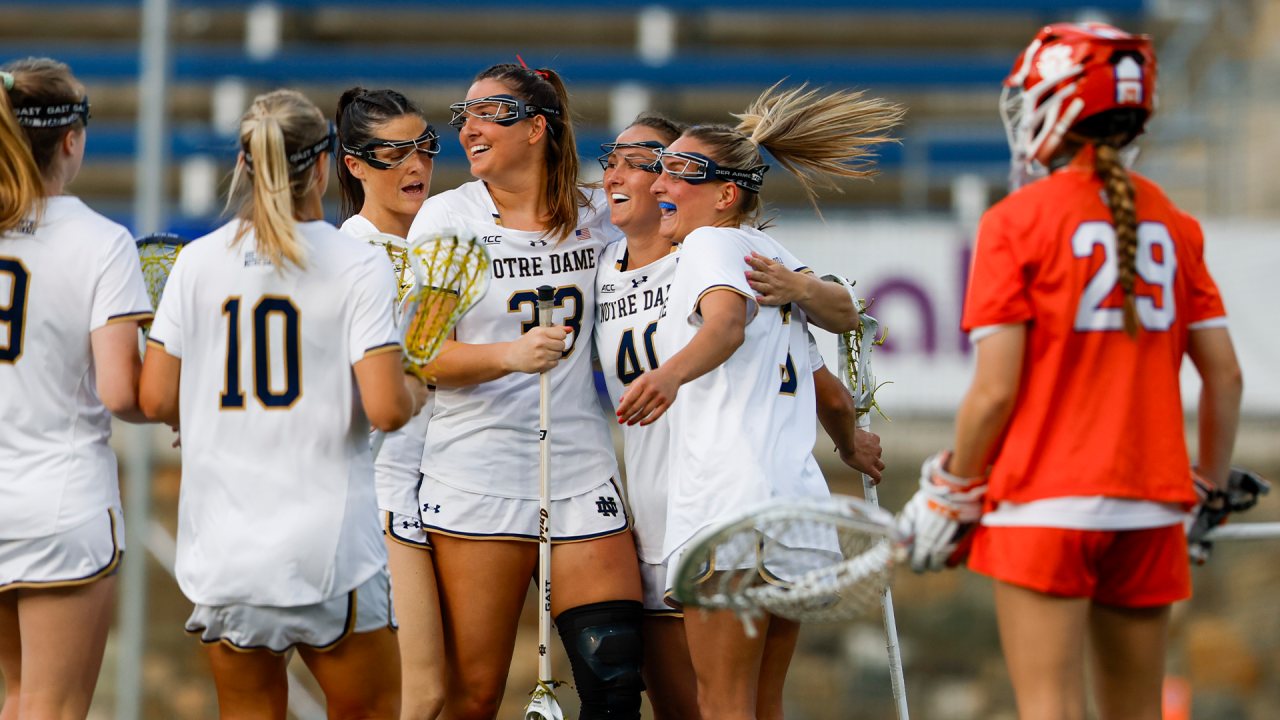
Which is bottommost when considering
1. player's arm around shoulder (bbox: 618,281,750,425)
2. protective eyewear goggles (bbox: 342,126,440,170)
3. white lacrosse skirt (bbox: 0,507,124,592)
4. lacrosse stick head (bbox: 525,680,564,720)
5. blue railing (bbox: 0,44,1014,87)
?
lacrosse stick head (bbox: 525,680,564,720)

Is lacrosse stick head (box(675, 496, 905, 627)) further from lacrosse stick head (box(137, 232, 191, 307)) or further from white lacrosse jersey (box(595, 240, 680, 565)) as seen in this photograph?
lacrosse stick head (box(137, 232, 191, 307))

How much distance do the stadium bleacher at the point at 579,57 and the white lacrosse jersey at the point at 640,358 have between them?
7.62 metres

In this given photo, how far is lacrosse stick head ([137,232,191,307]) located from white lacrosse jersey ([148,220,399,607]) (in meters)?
0.88

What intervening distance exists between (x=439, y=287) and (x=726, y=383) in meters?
0.83

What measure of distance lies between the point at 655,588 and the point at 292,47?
428 inches

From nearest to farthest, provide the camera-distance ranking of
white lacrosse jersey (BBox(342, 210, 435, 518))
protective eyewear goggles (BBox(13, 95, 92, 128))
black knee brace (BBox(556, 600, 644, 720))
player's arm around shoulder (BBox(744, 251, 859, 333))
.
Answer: protective eyewear goggles (BBox(13, 95, 92, 128)) → player's arm around shoulder (BBox(744, 251, 859, 333)) → black knee brace (BBox(556, 600, 644, 720)) → white lacrosse jersey (BBox(342, 210, 435, 518))

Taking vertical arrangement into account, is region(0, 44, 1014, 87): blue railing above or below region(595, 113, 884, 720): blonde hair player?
above

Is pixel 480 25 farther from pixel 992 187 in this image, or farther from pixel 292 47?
pixel 992 187

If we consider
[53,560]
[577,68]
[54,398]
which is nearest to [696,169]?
[54,398]

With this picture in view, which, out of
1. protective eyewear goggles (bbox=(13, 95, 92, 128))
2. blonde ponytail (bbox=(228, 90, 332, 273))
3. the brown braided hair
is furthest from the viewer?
protective eyewear goggles (bbox=(13, 95, 92, 128))

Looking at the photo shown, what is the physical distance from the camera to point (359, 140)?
12.9 feet

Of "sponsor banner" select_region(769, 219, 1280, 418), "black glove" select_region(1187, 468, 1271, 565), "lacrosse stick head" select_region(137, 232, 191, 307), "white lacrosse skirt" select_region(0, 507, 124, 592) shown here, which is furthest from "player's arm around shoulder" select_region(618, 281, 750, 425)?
"sponsor banner" select_region(769, 219, 1280, 418)

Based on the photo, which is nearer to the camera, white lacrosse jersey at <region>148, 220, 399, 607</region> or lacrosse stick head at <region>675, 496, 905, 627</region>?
lacrosse stick head at <region>675, 496, 905, 627</region>

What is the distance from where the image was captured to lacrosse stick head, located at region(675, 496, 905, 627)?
2.62m
